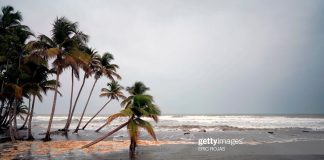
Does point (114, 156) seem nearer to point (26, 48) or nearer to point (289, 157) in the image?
point (289, 157)

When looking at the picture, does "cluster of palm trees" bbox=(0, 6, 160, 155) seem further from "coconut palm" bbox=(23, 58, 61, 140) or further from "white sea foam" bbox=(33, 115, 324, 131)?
"white sea foam" bbox=(33, 115, 324, 131)

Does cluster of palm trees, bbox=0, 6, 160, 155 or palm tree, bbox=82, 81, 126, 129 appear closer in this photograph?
cluster of palm trees, bbox=0, 6, 160, 155

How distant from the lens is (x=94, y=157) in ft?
57.5

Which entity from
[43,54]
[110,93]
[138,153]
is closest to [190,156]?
[138,153]

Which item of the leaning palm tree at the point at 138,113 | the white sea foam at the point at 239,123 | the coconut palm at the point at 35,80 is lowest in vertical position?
the white sea foam at the point at 239,123

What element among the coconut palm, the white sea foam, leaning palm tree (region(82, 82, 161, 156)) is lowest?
the white sea foam

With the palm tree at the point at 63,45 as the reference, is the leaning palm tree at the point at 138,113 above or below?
below

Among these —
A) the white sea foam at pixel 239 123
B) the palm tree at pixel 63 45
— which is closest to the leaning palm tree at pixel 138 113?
the palm tree at pixel 63 45

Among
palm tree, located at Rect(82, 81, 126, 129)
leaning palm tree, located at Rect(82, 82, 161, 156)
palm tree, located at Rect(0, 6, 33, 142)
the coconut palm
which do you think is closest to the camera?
leaning palm tree, located at Rect(82, 82, 161, 156)

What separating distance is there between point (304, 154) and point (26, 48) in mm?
23263

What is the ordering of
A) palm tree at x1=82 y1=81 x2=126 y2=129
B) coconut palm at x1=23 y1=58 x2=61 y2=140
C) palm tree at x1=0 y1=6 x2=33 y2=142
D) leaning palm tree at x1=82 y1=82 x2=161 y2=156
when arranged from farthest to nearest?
palm tree at x1=82 y1=81 x2=126 y2=129
coconut palm at x1=23 y1=58 x2=61 y2=140
palm tree at x1=0 y1=6 x2=33 y2=142
leaning palm tree at x1=82 y1=82 x2=161 y2=156

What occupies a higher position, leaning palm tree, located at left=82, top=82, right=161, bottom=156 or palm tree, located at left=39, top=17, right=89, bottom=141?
palm tree, located at left=39, top=17, right=89, bottom=141

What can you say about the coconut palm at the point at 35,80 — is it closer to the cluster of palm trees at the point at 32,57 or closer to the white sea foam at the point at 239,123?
the cluster of palm trees at the point at 32,57

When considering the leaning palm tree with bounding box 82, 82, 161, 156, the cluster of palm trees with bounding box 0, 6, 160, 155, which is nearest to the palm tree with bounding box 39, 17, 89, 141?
the cluster of palm trees with bounding box 0, 6, 160, 155
